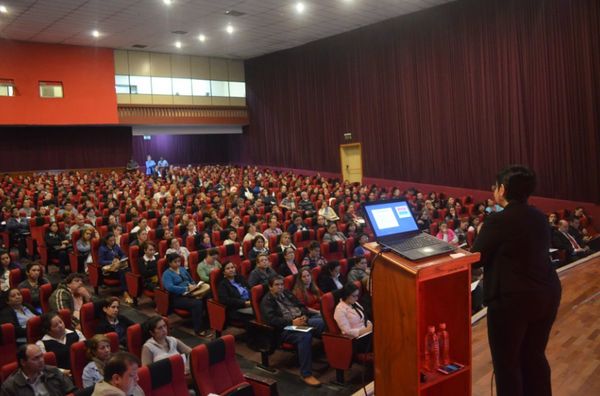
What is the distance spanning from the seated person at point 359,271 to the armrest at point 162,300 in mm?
1913

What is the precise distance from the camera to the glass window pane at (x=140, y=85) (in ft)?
56.0

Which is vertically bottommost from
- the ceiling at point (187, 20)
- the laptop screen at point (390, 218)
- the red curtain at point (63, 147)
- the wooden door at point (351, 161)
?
the laptop screen at point (390, 218)

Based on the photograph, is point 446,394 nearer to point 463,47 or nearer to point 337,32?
point 463,47

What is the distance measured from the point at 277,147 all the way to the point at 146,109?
15.2ft

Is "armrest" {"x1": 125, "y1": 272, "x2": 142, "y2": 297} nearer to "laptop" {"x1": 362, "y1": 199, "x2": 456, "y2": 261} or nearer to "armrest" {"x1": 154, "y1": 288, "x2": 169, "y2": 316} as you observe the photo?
"armrest" {"x1": 154, "y1": 288, "x2": 169, "y2": 316}

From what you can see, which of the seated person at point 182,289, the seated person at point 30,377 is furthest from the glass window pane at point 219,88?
the seated person at point 30,377

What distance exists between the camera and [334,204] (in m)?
10.8

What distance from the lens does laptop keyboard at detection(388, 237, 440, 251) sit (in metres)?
1.97

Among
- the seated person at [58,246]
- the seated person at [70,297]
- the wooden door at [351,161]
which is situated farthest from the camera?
the wooden door at [351,161]

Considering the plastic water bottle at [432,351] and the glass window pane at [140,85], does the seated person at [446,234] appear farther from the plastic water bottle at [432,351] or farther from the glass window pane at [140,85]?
the glass window pane at [140,85]

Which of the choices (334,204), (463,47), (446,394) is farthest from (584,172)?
(446,394)

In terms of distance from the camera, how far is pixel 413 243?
6.63 feet

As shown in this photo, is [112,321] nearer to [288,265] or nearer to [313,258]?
[288,265]

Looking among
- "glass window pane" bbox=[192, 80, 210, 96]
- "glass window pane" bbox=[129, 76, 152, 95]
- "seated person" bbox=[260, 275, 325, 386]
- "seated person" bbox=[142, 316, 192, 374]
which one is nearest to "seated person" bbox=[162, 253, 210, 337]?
"seated person" bbox=[260, 275, 325, 386]
